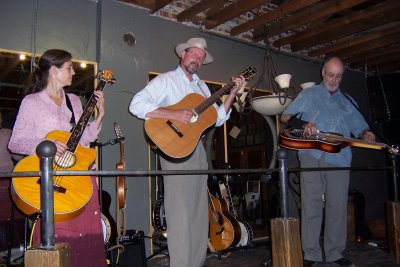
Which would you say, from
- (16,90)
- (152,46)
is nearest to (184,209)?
(16,90)

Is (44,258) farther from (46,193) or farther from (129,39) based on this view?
(129,39)

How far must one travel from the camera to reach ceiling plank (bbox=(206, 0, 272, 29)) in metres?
4.45

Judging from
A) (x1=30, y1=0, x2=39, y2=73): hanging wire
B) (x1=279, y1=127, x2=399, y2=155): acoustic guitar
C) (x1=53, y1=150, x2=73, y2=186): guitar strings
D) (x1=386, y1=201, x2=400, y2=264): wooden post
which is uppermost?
(x1=30, y1=0, x2=39, y2=73): hanging wire

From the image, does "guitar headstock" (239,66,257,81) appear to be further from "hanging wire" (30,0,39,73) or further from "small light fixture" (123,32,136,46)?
"hanging wire" (30,0,39,73)

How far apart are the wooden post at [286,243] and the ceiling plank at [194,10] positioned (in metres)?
3.33

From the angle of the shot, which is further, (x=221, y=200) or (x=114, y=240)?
(x=221, y=200)

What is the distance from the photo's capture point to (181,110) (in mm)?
2615

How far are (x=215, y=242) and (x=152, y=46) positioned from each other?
2609 millimetres

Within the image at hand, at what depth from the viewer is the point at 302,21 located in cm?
506

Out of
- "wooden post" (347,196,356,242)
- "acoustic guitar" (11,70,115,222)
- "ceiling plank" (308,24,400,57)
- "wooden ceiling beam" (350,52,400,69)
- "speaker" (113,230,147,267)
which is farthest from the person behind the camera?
"wooden ceiling beam" (350,52,400,69)

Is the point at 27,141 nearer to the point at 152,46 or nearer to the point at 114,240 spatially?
the point at 114,240

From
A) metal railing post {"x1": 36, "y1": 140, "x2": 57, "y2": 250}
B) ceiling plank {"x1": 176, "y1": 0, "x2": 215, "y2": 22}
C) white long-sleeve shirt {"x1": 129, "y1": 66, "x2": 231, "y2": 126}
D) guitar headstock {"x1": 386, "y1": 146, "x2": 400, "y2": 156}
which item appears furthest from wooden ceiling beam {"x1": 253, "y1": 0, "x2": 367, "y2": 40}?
metal railing post {"x1": 36, "y1": 140, "x2": 57, "y2": 250}

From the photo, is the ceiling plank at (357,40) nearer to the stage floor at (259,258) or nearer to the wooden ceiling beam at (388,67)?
the wooden ceiling beam at (388,67)

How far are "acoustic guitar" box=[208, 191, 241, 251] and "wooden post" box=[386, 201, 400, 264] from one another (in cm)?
158
